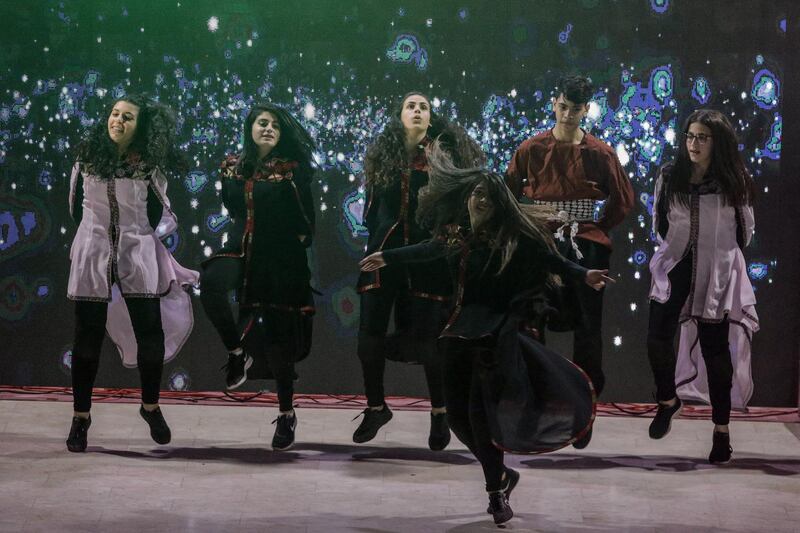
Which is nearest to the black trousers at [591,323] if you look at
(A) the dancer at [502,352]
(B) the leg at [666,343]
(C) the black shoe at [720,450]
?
(B) the leg at [666,343]

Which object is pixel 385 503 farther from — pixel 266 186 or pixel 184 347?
pixel 184 347

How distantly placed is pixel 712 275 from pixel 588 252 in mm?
602

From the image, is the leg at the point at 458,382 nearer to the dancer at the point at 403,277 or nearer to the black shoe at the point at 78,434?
the dancer at the point at 403,277

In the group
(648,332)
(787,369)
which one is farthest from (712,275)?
(787,369)

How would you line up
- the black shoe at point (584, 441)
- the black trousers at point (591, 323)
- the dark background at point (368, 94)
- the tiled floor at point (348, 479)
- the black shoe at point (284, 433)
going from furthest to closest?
the dark background at point (368, 94)
the black trousers at point (591, 323)
the black shoe at point (284, 433)
the black shoe at point (584, 441)
the tiled floor at point (348, 479)

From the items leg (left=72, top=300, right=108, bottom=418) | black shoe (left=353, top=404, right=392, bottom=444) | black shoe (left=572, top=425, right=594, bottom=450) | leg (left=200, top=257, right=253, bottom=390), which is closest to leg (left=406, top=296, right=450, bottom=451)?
black shoe (left=353, top=404, right=392, bottom=444)

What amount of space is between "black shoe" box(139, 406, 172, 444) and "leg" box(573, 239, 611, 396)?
2.05 metres

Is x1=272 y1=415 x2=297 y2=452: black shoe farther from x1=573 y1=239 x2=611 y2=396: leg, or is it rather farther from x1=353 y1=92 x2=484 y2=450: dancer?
x1=573 y1=239 x2=611 y2=396: leg

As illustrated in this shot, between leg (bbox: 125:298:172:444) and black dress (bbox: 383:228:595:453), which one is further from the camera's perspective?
leg (bbox: 125:298:172:444)

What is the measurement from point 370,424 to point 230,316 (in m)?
0.86

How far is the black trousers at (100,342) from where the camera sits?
7094 mm

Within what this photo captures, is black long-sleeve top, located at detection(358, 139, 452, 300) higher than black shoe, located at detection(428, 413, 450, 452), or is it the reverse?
black long-sleeve top, located at detection(358, 139, 452, 300)

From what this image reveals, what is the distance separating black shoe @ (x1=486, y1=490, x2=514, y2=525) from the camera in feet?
19.0

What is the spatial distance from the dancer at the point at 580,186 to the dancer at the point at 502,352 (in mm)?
1205
